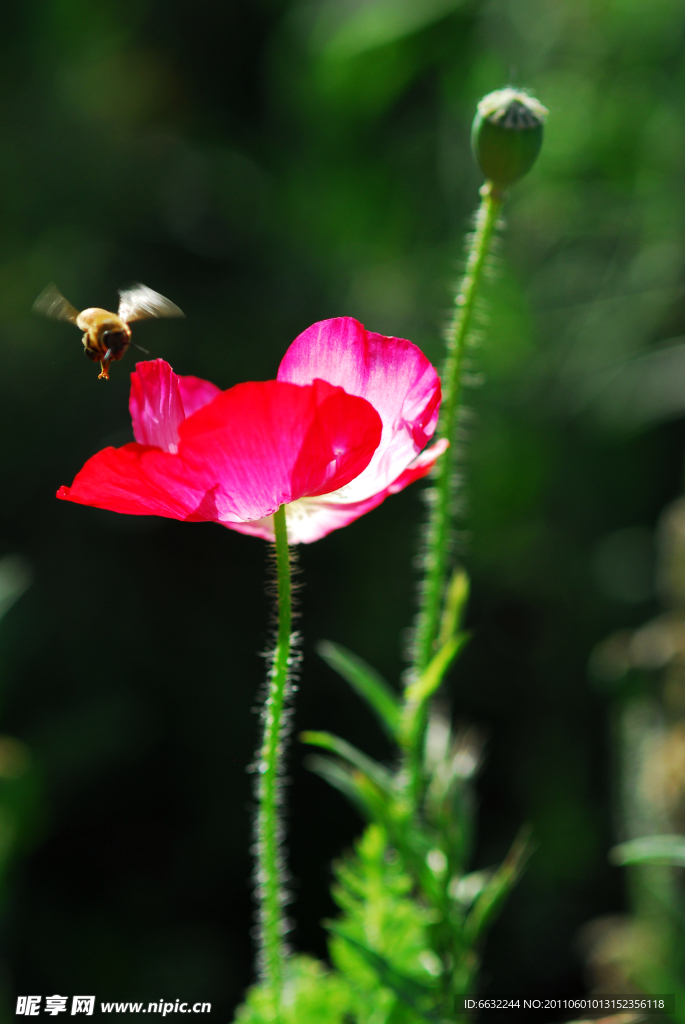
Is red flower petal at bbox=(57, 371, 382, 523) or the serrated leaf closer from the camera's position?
red flower petal at bbox=(57, 371, 382, 523)

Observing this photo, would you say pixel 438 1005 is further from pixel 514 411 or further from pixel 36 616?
pixel 514 411

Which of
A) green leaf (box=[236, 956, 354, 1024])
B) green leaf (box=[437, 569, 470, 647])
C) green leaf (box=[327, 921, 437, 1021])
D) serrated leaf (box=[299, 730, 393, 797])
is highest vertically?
green leaf (box=[437, 569, 470, 647])

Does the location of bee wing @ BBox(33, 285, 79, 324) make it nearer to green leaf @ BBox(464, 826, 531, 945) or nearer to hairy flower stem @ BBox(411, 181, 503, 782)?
hairy flower stem @ BBox(411, 181, 503, 782)

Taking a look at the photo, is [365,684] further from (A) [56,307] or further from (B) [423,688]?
(A) [56,307]

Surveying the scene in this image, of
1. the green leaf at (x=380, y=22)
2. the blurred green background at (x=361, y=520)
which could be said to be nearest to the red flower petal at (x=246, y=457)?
the blurred green background at (x=361, y=520)

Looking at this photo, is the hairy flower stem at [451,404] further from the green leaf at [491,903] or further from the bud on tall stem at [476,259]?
the green leaf at [491,903]

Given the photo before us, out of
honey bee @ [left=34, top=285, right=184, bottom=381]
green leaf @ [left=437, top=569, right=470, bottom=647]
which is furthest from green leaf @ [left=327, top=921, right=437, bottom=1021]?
honey bee @ [left=34, top=285, right=184, bottom=381]
